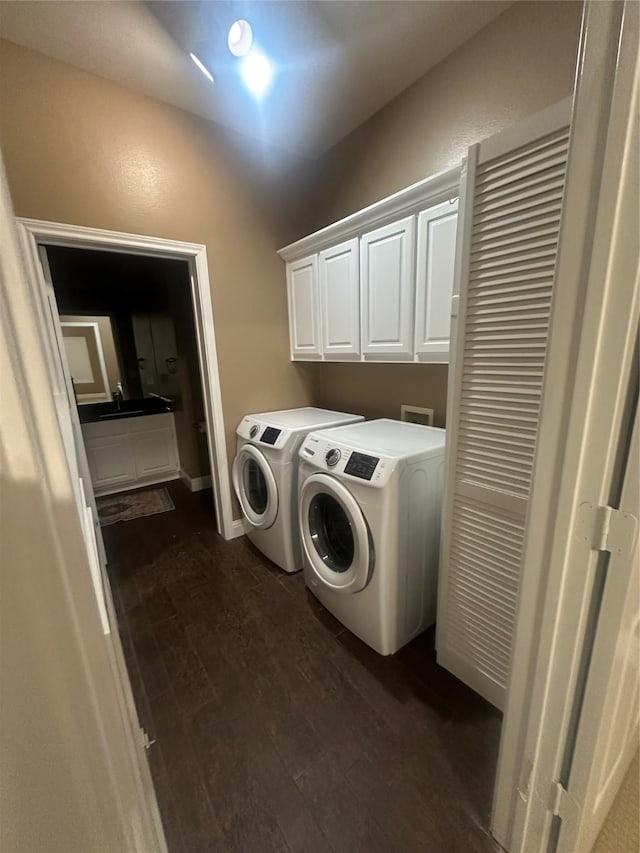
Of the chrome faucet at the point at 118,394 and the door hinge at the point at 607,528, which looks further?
the chrome faucet at the point at 118,394

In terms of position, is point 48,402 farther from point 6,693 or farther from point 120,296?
point 120,296

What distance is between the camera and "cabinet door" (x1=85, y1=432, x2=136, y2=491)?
10.4 ft

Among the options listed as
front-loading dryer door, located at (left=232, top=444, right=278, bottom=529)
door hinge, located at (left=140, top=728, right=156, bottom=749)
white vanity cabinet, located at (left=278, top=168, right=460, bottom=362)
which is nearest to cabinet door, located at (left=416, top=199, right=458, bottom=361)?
white vanity cabinet, located at (left=278, top=168, right=460, bottom=362)

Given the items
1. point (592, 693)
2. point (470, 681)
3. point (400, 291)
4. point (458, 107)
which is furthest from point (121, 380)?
point (592, 693)

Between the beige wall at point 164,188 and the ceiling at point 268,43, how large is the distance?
12 cm

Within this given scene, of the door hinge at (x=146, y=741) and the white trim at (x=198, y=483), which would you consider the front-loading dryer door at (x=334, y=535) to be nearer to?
the door hinge at (x=146, y=741)

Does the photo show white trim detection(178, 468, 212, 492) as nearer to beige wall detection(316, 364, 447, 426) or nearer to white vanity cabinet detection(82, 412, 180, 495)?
white vanity cabinet detection(82, 412, 180, 495)

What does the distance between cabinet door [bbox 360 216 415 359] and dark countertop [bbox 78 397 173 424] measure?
8.24 feet

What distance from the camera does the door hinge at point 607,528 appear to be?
0.62 meters

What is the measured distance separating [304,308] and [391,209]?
0.90 m

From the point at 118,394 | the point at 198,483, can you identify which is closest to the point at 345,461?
the point at 198,483

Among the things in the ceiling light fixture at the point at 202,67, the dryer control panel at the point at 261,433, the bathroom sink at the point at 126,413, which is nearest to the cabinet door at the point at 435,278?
the dryer control panel at the point at 261,433

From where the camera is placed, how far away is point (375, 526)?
1356 mm

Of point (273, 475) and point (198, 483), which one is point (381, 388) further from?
point (198, 483)
